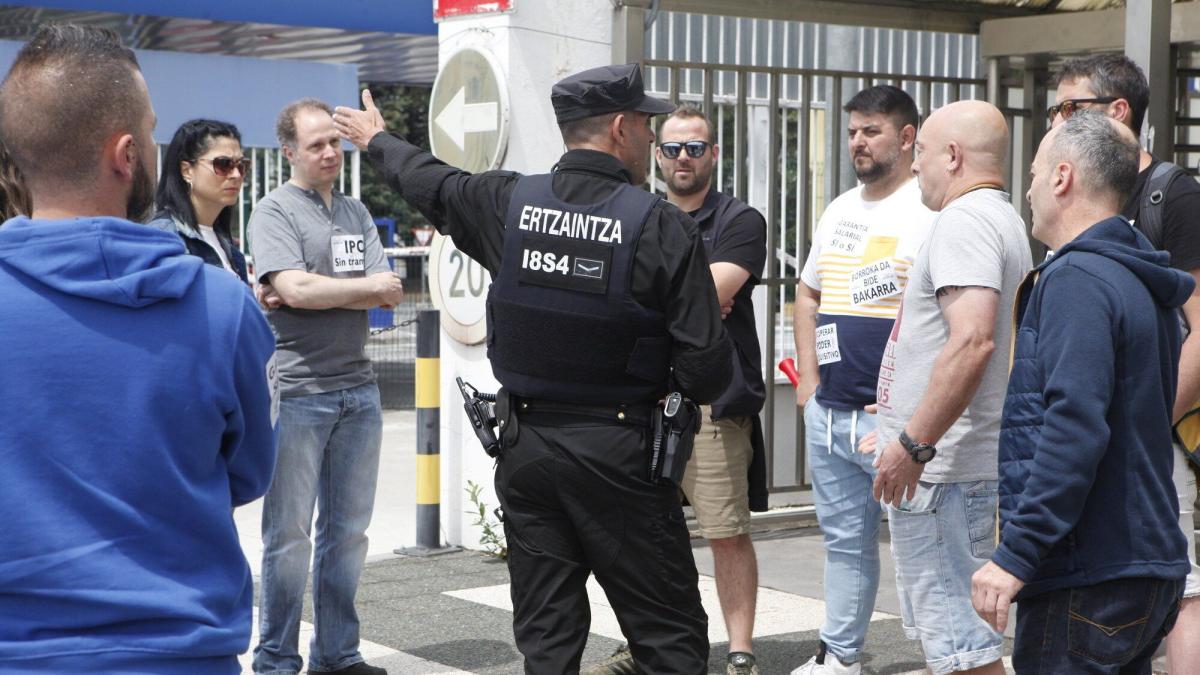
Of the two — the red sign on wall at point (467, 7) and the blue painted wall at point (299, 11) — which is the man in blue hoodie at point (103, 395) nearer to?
the red sign on wall at point (467, 7)

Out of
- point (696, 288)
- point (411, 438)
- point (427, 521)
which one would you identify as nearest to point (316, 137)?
point (696, 288)

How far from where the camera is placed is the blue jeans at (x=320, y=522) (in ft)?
16.7

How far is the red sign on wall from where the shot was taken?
7182 mm

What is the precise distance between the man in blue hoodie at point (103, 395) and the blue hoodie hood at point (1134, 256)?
187 cm

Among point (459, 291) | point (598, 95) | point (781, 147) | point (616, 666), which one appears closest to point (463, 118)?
point (459, 291)

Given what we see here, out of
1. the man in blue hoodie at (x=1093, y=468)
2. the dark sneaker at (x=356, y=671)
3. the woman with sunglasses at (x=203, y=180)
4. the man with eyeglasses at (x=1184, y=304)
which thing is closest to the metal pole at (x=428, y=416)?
the dark sneaker at (x=356, y=671)

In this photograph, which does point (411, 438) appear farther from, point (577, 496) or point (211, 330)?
point (211, 330)

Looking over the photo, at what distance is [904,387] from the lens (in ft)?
13.7

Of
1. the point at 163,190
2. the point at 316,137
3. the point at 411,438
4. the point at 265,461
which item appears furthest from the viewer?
the point at 411,438

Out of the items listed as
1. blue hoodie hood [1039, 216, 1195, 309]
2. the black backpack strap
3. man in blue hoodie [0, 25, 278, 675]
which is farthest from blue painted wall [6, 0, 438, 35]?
man in blue hoodie [0, 25, 278, 675]

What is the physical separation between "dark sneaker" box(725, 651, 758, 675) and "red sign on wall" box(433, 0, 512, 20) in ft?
11.3

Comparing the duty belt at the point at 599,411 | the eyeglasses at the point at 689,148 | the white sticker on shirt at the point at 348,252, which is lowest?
the duty belt at the point at 599,411

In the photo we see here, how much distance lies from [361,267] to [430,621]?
67.3 inches

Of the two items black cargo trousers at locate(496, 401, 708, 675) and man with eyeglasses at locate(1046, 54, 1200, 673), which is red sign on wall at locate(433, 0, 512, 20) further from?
black cargo trousers at locate(496, 401, 708, 675)
